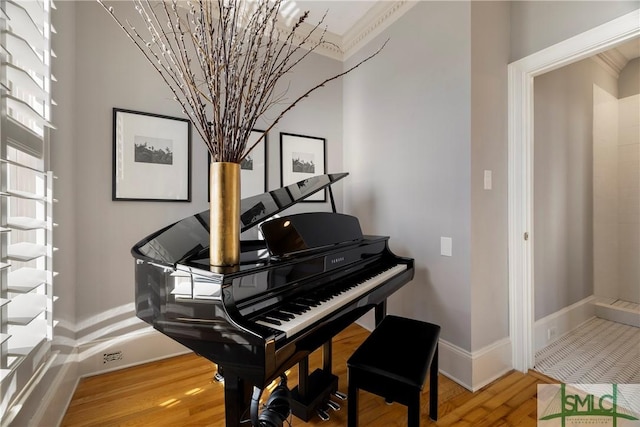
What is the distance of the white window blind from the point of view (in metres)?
1.04

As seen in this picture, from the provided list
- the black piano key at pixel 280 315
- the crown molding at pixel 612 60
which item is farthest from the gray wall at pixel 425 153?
the crown molding at pixel 612 60

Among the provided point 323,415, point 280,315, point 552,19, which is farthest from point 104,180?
point 552,19

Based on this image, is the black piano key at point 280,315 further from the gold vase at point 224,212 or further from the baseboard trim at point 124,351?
the baseboard trim at point 124,351

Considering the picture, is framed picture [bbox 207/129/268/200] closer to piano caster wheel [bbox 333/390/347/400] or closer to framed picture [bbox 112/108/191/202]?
framed picture [bbox 112/108/191/202]

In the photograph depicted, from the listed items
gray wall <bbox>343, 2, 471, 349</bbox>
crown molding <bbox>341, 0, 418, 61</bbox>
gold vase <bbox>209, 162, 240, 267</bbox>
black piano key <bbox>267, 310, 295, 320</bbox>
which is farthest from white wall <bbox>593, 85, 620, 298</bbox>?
gold vase <bbox>209, 162, 240, 267</bbox>

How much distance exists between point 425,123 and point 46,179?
2.37 meters

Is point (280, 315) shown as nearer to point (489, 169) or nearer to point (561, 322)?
point (489, 169)

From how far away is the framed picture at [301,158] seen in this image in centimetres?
284

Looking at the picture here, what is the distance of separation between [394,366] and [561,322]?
2.28 m

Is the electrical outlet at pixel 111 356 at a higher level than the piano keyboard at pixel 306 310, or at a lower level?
lower

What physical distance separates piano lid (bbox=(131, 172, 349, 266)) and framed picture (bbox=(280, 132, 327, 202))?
0.86 metres

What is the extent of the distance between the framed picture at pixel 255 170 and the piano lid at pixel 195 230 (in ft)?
2.45

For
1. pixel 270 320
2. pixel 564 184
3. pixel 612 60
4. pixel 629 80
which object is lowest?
pixel 270 320

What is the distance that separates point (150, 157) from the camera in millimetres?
2229
